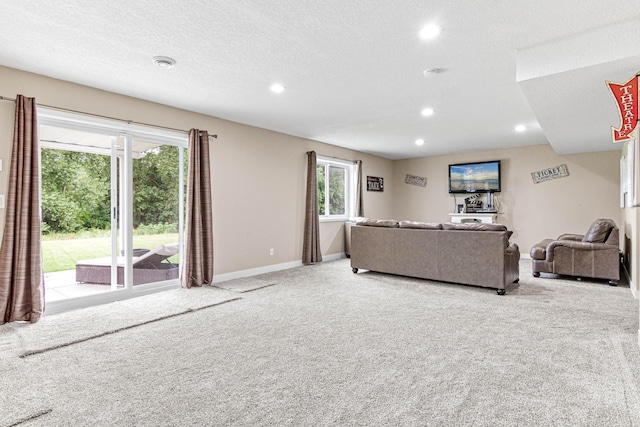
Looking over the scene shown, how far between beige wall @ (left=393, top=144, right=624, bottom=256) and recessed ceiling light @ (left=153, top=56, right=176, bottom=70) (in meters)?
6.92

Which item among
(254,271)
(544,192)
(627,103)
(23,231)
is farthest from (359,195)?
(23,231)

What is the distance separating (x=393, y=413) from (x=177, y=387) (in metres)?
1.28

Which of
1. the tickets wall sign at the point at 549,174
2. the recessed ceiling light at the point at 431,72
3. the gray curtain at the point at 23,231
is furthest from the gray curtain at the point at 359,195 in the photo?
the gray curtain at the point at 23,231

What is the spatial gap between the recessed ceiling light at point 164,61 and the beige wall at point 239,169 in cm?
123

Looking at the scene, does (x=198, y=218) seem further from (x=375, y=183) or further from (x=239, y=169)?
(x=375, y=183)

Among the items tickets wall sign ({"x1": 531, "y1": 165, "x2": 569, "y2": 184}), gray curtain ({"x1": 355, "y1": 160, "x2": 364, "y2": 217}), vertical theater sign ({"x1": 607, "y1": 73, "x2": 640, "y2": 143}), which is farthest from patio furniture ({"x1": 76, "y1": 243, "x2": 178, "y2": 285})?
tickets wall sign ({"x1": 531, "y1": 165, "x2": 569, "y2": 184})

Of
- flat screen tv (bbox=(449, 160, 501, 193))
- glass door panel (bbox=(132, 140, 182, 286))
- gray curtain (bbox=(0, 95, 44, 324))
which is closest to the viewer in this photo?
gray curtain (bbox=(0, 95, 44, 324))

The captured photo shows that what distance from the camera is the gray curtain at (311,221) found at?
21.5ft

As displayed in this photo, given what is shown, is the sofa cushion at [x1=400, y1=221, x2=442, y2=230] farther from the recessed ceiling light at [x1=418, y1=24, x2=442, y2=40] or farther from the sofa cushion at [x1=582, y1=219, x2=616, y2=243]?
the recessed ceiling light at [x1=418, y1=24, x2=442, y2=40]

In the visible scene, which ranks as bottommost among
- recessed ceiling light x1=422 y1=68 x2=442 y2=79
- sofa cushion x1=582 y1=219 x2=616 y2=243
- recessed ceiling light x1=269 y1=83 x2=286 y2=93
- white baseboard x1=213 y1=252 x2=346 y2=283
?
white baseboard x1=213 y1=252 x2=346 y2=283

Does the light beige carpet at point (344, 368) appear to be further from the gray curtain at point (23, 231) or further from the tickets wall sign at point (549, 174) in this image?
the tickets wall sign at point (549, 174)

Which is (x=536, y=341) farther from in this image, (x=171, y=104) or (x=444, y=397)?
(x=171, y=104)

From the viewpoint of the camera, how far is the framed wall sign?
334 inches

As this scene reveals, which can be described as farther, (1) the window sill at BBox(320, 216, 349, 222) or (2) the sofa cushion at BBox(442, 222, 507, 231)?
(1) the window sill at BBox(320, 216, 349, 222)
